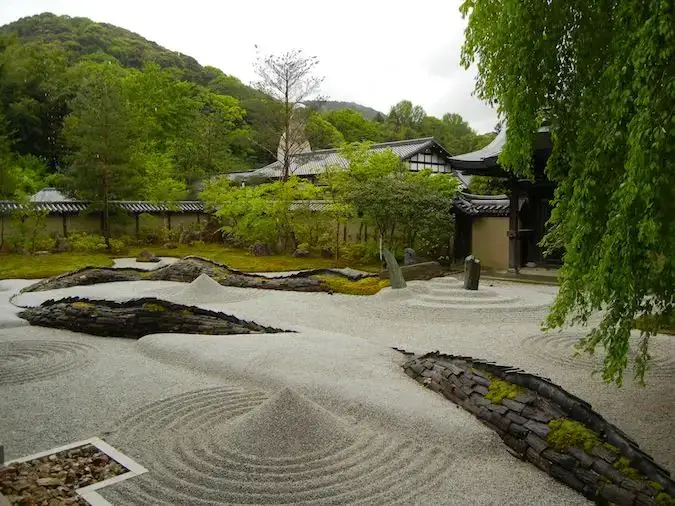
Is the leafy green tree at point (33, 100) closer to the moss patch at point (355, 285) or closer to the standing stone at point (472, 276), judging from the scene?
the moss patch at point (355, 285)

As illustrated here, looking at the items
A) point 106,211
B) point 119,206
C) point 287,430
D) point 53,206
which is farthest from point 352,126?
point 287,430

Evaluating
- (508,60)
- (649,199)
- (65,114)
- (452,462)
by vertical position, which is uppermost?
(65,114)

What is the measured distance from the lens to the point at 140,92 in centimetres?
3434

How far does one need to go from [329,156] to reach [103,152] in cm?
1369

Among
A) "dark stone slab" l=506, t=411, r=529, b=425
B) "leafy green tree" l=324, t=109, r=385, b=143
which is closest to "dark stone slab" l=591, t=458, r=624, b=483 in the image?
"dark stone slab" l=506, t=411, r=529, b=425


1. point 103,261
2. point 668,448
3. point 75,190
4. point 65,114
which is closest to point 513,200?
point 668,448

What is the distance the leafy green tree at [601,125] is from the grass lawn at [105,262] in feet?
48.0

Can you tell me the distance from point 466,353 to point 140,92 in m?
32.6

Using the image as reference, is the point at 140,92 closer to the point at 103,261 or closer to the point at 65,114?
the point at 65,114

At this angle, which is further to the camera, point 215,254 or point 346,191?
point 215,254

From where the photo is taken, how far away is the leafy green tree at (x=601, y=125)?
3.22 m

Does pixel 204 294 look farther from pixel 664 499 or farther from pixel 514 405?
pixel 664 499

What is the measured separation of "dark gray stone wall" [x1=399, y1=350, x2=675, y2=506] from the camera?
4109 millimetres

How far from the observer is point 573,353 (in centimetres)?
837
